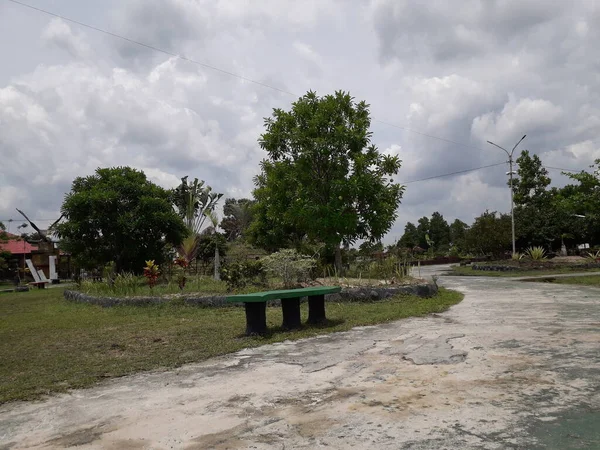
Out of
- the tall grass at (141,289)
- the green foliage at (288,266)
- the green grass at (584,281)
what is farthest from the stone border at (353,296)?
the green grass at (584,281)

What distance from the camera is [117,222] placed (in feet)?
65.5

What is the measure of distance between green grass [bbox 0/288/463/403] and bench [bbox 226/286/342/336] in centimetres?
26

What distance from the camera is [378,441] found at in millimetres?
3420

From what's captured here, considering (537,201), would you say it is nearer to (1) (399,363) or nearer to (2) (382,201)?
(2) (382,201)

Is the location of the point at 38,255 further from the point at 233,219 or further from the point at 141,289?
the point at 141,289

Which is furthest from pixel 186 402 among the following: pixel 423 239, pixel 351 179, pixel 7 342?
pixel 423 239

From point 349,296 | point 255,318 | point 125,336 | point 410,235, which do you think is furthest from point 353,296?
point 410,235

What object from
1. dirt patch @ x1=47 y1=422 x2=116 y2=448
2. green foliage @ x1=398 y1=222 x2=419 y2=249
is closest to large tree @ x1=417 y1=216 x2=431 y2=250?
green foliage @ x1=398 y1=222 x2=419 y2=249

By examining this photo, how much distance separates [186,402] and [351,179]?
12.0 metres

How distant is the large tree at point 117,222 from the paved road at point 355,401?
14.8m

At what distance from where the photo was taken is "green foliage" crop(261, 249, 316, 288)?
13.2 meters

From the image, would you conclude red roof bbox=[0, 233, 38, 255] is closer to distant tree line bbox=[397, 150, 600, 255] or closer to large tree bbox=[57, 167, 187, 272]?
large tree bbox=[57, 167, 187, 272]

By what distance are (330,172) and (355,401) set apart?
42.1ft

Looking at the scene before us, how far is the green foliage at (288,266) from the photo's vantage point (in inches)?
520
